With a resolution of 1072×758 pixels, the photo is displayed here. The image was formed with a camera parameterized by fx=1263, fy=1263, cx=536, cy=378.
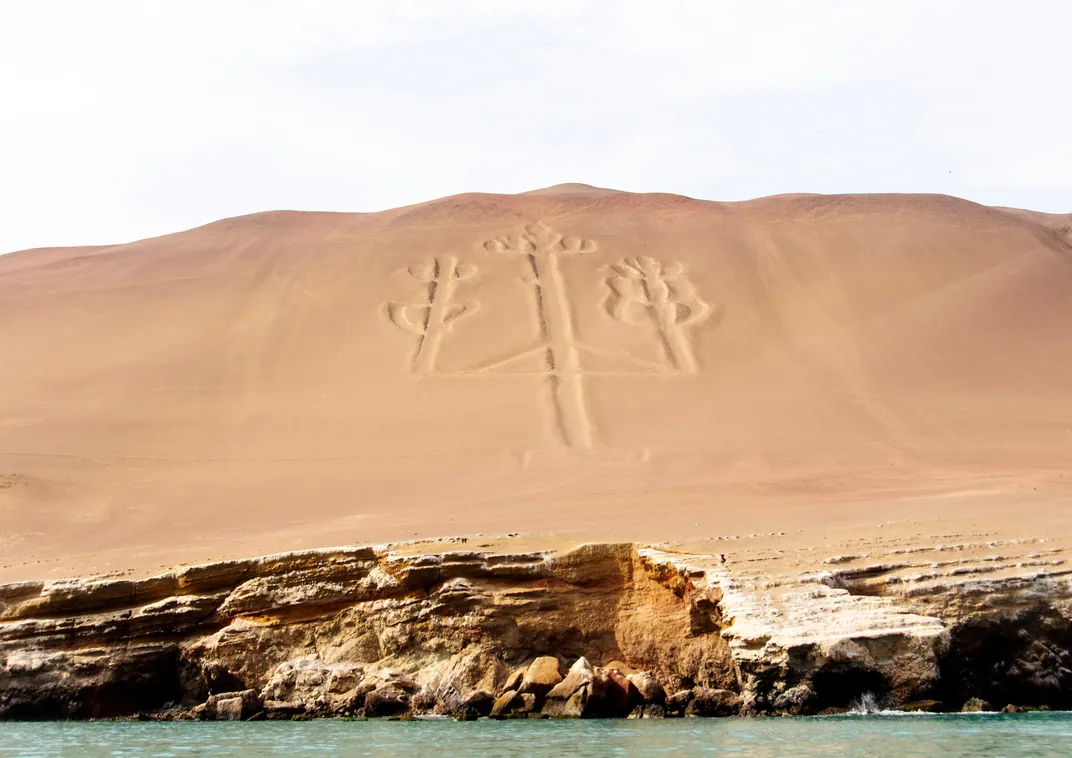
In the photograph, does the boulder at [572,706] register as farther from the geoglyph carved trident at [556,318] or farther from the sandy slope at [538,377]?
the geoglyph carved trident at [556,318]

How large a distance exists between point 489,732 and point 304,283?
1082 inches

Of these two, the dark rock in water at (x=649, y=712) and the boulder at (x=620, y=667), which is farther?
the boulder at (x=620, y=667)

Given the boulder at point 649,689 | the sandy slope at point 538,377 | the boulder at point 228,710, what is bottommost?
the boulder at point 228,710

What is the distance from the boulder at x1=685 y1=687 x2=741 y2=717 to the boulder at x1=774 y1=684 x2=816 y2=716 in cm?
75

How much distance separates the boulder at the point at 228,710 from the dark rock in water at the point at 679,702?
570 cm

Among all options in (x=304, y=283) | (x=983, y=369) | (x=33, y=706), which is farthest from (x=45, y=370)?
(x=983, y=369)

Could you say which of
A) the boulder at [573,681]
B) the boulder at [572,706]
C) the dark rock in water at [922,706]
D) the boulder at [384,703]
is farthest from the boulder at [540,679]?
the dark rock in water at [922,706]

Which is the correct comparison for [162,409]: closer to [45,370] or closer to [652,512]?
[45,370]

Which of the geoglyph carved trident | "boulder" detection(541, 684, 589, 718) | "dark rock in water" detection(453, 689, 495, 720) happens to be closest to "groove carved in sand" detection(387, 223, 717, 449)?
the geoglyph carved trident

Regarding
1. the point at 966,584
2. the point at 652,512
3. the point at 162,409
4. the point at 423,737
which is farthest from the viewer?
the point at 162,409

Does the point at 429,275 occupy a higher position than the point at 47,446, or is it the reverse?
the point at 429,275

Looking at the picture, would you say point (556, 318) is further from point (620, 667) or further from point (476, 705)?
point (476, 705)

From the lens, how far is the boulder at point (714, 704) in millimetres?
15172

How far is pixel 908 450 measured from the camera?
28234mm
